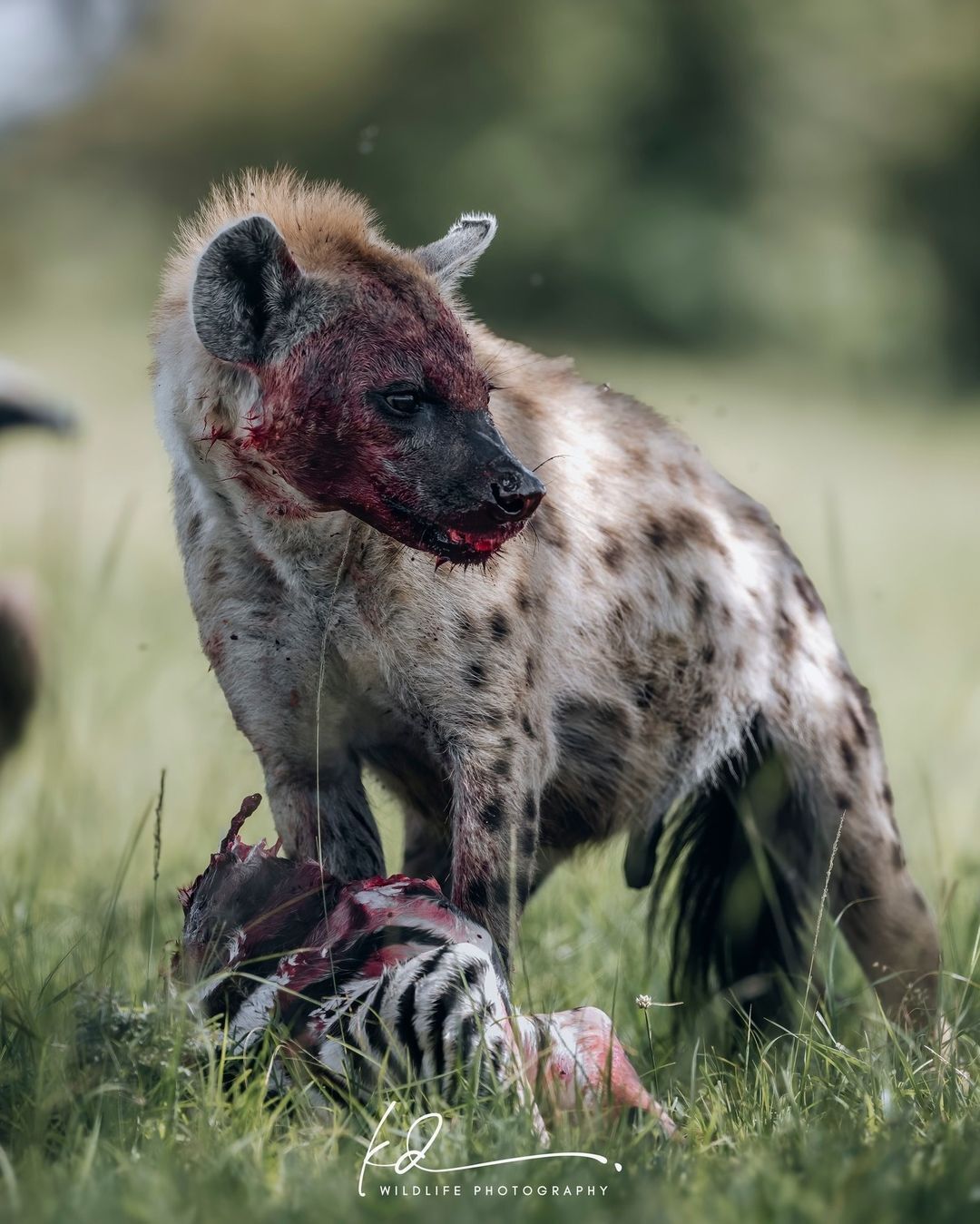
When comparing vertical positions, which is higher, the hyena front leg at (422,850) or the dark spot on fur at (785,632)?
the dark spot on fur at (785,632)

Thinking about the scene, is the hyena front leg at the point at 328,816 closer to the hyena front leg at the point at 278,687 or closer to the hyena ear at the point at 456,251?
the hyena front leg at the point at 278,687

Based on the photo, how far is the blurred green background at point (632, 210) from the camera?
13242 mm

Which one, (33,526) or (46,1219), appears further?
(33,526)

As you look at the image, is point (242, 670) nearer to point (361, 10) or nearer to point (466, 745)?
point (466, 745)

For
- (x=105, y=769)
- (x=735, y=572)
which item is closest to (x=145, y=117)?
(x=105, y=769)

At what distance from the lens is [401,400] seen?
2578 mm

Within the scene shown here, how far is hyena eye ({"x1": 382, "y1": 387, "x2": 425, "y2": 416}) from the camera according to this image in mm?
2572

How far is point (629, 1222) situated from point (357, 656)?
121 cm

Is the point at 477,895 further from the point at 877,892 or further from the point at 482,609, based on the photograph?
the point at 877,892

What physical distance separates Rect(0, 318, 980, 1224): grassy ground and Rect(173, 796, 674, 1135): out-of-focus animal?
84 millimetres

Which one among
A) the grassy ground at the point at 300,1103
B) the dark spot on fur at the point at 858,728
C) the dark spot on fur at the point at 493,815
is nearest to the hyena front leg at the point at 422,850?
the grassy ground at the point at 300,1103

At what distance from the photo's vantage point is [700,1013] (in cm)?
334

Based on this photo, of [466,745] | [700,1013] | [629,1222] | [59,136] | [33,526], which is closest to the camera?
[629,1222]
